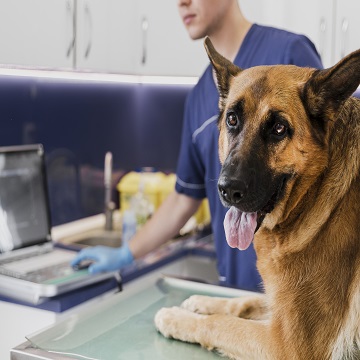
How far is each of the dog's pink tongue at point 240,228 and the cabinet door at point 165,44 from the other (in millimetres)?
1672

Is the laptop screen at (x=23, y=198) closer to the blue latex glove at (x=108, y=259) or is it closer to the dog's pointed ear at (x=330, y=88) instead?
the blue latex glove at (x=108, y=259)

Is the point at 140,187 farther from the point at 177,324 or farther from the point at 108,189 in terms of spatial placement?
the point at 177,324

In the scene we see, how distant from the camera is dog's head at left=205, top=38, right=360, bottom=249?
1.02 meters

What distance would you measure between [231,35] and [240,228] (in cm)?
100

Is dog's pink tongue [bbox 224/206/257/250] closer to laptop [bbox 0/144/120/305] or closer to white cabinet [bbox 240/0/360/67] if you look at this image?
laptop [bbox 0/144/120/305]

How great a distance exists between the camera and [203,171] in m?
2.02

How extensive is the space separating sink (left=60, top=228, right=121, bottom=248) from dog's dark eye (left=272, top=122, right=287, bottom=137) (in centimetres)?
169

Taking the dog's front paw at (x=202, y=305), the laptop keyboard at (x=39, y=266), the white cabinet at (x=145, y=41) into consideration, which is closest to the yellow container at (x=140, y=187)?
the white cabinet at (x=145, y=41)

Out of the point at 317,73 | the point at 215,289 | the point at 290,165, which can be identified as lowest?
the point at 215,289

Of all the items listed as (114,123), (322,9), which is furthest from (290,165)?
(114,123)

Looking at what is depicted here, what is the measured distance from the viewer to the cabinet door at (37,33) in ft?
6.08

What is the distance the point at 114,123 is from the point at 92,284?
3.98 feet

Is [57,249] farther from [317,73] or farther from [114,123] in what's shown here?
[317,73]

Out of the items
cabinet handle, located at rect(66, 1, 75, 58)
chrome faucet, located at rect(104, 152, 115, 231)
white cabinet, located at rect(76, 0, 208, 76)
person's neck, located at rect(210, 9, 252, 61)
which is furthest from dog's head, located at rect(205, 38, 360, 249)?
chrome faucet, located at rect(104, 152, 115, 231)
